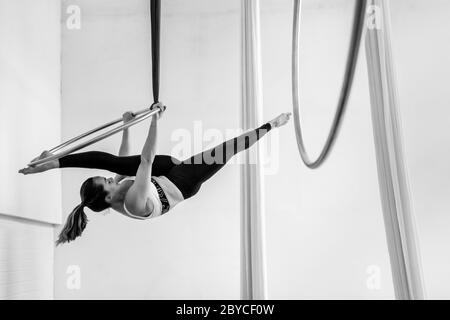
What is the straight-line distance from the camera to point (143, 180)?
3.84 m

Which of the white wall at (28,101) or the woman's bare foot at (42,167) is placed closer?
the woman's bare foot at (42,167)

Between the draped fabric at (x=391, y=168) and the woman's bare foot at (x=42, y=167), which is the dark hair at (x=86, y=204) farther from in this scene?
the draped fabric at (x=391, y=168)

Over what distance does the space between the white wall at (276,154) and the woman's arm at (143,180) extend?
5.55ft

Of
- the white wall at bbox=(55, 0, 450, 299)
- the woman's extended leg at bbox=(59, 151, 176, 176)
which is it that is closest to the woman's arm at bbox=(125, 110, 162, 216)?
the woman's extended leg at bbox=(59, 151, 176, 176)

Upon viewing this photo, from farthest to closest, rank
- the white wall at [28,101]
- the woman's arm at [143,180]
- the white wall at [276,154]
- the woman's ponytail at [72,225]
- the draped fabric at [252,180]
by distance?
the white wall at [276,154] < the draped fabric at [252,180] < the white wall at [28,101] < the woman's ponytail at [72,225] < the woman's arm at [143,180]

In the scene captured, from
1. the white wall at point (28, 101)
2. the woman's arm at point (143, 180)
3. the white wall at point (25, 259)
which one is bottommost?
the white wall at point (25, 259)

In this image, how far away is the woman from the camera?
3.88m

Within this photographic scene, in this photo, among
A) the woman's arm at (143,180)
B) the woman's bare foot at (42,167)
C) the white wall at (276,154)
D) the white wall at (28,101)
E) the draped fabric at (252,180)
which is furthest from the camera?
the white wall at (276,154)

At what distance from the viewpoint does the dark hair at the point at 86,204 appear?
3.91m

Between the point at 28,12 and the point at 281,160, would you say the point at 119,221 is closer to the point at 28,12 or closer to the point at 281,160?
the point at 281,160

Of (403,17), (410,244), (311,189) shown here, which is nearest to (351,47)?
(410,244)

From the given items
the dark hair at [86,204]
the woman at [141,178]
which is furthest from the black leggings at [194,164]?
the dark hair at [86,204]

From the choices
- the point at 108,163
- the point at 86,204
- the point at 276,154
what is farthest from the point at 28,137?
the point at 276,154

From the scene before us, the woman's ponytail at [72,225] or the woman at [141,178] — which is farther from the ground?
the woman at [141,178]
